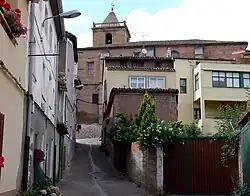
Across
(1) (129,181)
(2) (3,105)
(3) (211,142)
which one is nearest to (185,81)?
(1) (129,181)

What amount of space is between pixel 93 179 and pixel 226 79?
2018 cm

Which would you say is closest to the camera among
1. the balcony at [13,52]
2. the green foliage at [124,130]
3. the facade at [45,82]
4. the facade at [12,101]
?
the balcony at [13,52]

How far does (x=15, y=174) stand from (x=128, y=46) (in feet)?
159

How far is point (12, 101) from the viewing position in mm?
10250

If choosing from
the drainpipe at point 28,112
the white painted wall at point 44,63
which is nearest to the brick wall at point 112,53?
the white painted wall at point 44,63

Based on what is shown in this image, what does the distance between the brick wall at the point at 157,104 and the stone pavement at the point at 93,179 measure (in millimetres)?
4221

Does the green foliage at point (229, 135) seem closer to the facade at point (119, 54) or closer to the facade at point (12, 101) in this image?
the facade at point (12, 101)

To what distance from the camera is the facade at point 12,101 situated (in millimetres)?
8992

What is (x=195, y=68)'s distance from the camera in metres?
42.4

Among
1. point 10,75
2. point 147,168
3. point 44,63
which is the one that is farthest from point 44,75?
point 10,75

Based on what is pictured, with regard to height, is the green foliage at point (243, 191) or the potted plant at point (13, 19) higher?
the potted plant at point (13, 19)

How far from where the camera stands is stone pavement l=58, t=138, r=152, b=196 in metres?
19.9

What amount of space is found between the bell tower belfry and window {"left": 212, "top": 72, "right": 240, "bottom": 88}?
28425 millimetres

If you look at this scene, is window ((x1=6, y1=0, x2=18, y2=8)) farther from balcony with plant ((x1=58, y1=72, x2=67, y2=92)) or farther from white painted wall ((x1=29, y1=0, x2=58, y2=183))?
balcony with plant ((x1=58, y1=72, x2=67, y2=92))
